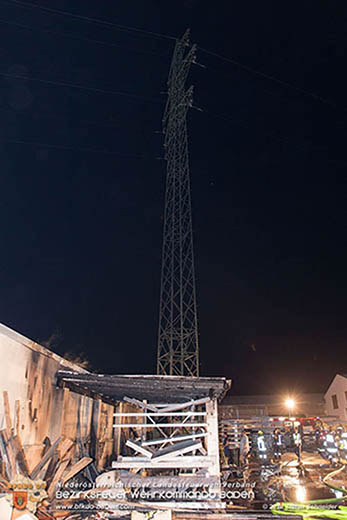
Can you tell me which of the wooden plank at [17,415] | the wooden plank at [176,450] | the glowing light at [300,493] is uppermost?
the wooden plank at [17,415]

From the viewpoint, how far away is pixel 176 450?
29.5 ft

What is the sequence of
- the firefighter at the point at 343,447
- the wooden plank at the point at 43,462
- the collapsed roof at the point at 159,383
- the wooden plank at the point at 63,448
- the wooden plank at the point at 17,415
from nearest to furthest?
the wooden plank at the point at 43,462, the wooden plank at the point at 17,415, the collapsed roof at the point at 159,383, the wooden plank at the point at 63,448, the firefighter at the point at 343,447

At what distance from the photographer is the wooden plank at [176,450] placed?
8.86 m

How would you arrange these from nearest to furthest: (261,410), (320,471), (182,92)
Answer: (320,471) < (182,92) < (261,410)

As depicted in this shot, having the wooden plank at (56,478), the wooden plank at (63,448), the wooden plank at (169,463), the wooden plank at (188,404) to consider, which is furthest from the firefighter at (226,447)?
the wooden plank at (56,478)

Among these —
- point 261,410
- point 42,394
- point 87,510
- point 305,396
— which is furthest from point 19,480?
point 305,396

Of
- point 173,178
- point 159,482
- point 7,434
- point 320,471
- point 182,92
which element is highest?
point 182,92

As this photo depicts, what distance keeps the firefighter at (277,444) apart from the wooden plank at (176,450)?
13814 mm

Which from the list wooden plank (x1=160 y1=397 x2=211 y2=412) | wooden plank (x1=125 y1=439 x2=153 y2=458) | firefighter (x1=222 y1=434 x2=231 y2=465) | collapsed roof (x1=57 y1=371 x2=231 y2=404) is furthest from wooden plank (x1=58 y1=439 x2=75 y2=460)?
firefighter (x1=222 y1=434 x2=231 y2=465)

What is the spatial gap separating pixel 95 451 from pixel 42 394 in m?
6.13

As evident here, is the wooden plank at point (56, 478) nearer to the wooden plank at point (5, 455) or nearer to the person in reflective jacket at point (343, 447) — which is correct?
the wooden plank at point (5, 455)

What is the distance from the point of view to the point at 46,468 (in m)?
8.98

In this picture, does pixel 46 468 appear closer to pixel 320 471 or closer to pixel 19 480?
pixel 19 480

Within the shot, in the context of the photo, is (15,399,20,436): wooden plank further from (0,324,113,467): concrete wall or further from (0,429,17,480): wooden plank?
(0,429,17,480): wooden plank
